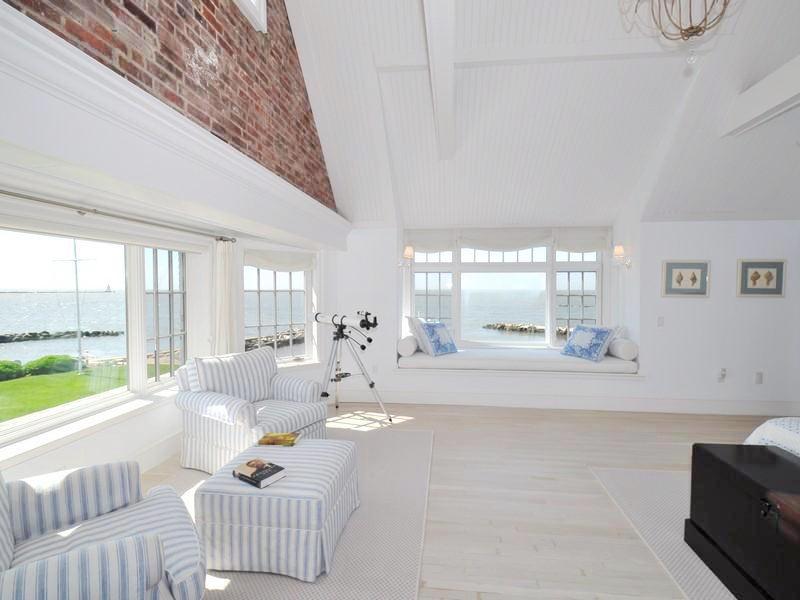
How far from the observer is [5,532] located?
149 cm

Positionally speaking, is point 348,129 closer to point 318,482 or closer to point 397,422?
point 397,422

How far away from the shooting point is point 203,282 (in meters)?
4.00

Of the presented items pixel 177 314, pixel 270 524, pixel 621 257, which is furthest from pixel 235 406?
pixel 621 257

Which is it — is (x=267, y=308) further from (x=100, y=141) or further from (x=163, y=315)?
(x=100, y=141)

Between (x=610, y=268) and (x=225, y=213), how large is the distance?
4835 mm

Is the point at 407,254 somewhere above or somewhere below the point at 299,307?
above

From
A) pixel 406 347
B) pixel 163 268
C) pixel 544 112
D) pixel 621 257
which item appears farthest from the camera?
pixel 406 347

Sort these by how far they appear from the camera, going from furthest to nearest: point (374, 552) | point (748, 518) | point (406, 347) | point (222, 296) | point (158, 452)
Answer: point (406, 347) < point (222, 296) < point (158, 452) < point (374, 552) < point (748, 518)

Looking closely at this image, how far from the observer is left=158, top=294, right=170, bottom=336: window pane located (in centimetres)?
371

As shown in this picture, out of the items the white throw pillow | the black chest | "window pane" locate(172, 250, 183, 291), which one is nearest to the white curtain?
"window pane" locate(172, 250, 183, 291)

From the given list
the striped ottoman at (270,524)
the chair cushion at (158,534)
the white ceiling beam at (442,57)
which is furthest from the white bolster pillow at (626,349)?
the chair cushion at (158,534)

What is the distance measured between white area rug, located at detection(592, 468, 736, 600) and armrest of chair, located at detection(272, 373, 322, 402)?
7.57 ft

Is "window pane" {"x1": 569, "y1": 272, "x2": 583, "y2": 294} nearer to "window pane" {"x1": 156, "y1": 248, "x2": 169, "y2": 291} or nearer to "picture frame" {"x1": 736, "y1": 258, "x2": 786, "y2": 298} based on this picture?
"picture frame" {"x1": 736, "y1": 258, "x2": 786, "y2": 298}

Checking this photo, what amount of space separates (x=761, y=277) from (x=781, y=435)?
9.84ft
